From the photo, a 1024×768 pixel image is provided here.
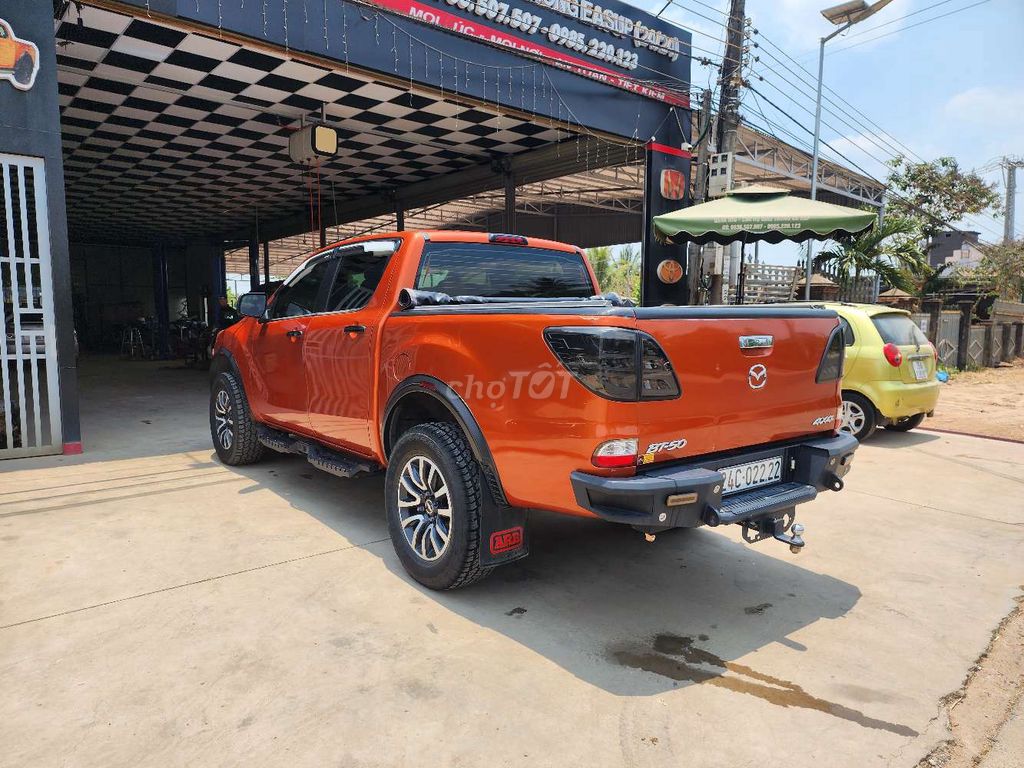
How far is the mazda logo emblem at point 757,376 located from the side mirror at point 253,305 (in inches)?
137

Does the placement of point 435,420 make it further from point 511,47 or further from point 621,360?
point 511,47

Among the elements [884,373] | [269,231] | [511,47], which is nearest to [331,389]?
[884,373]

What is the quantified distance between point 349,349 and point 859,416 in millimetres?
5268

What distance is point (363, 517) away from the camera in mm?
4121

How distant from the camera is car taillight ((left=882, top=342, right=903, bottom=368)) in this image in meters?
6.26

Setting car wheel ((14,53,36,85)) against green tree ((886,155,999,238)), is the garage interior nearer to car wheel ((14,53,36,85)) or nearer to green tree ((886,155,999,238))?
car wheel ((14,53,36,85))

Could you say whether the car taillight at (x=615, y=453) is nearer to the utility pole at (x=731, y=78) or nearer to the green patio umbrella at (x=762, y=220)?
the green patio umbrella at (x=762, y=220)

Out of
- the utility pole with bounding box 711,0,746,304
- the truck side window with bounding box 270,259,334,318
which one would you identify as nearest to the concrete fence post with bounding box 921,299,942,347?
the utility pole with bounding box 711,0,746,304

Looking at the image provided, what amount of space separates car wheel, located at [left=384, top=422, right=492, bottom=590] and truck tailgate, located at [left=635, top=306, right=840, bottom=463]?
84 centimetres

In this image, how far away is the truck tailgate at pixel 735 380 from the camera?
2396mm

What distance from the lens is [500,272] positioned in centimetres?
369

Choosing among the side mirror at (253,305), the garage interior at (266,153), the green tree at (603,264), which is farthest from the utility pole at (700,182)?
the green tree at (603,264)

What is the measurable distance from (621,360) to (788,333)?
0.97 m

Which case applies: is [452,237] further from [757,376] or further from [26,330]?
[26,330]
